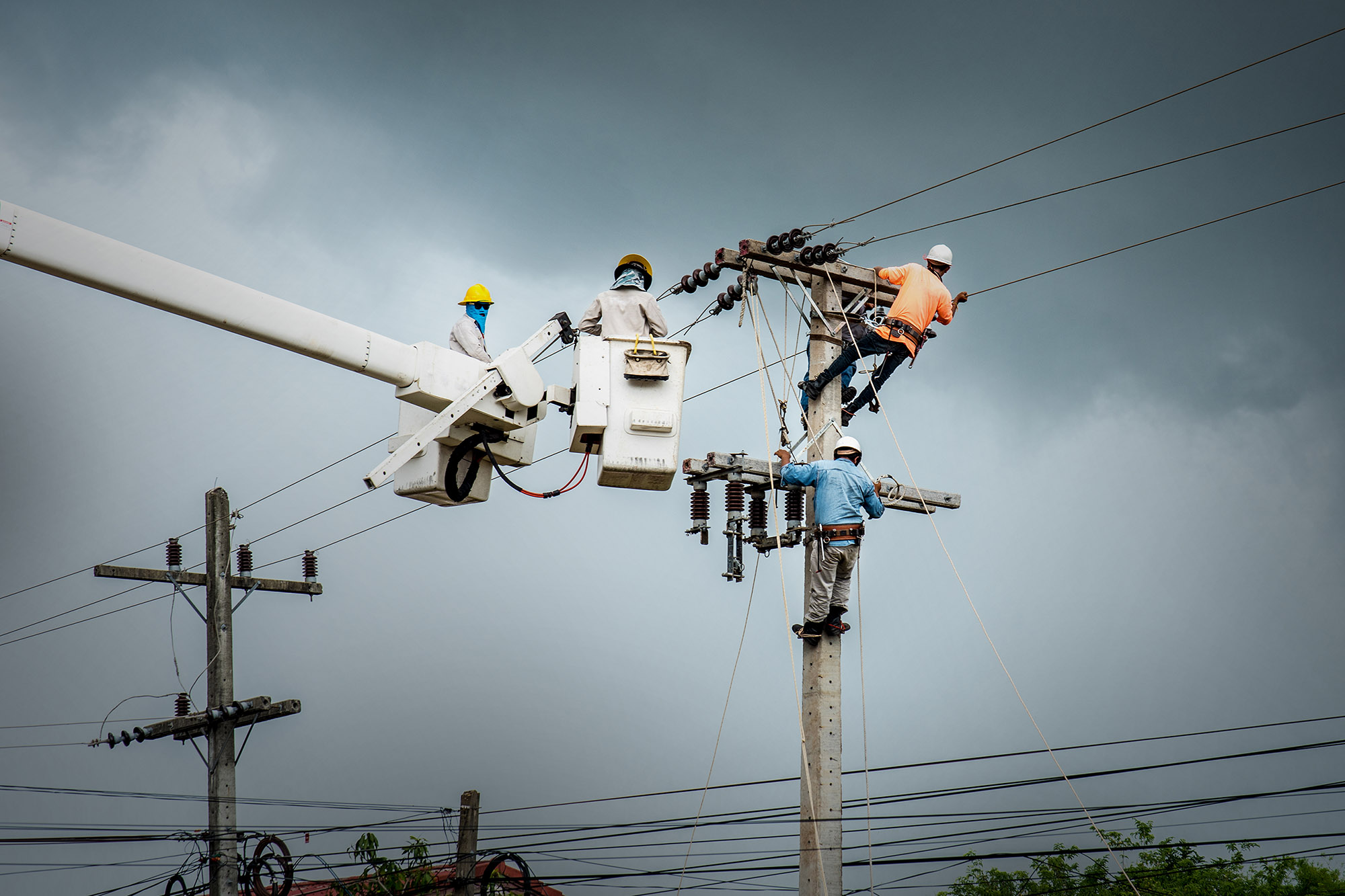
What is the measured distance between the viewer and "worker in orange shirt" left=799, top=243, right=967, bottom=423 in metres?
9.43

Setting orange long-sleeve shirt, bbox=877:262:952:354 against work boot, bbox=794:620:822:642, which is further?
orange long-sleeve shirt, bbox=877:262:952:354

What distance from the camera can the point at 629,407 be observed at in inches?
290

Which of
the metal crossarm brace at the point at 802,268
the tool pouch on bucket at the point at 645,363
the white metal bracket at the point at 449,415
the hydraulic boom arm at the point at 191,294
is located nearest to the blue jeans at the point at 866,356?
the metal crossarm brace at the point at 802,268

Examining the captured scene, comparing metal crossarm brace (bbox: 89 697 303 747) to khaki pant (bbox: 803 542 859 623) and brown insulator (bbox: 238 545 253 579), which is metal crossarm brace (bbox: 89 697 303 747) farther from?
khaki pant (bbox: 803 542 859 623)

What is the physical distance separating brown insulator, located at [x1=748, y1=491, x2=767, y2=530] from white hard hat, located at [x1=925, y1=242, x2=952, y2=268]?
2.63 m

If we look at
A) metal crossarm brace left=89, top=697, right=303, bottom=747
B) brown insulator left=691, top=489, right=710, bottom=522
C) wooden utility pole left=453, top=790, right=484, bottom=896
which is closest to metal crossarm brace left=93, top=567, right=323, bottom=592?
metal crossarm brace left=89, top=697, right=303, bottom=747

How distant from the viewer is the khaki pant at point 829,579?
8.70m

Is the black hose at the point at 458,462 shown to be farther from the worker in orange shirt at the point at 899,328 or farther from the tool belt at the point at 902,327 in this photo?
the tool belt at the point at 902,327

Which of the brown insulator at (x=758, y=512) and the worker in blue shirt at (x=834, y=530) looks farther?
the brown insulator at (x=758, y=512)

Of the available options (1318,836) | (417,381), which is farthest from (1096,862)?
(417,381)

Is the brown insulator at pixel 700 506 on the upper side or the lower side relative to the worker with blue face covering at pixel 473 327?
lower

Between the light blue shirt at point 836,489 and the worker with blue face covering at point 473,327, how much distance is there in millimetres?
2626

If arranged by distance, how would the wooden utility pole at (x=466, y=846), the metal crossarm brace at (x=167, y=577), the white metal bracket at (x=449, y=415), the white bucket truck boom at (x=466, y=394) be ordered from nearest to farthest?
the white bucket truck boom at (x=466, y=394) < the white metal bracket at (x=449, y=415) < the wooden utility pole at (x=466, y=846) < the metal crossarm brace at (x=167, y=577)

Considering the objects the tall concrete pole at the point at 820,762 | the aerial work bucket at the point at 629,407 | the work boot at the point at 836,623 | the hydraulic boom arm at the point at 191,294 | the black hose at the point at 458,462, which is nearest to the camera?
the hydraulic boom arm at the point at 191,294
